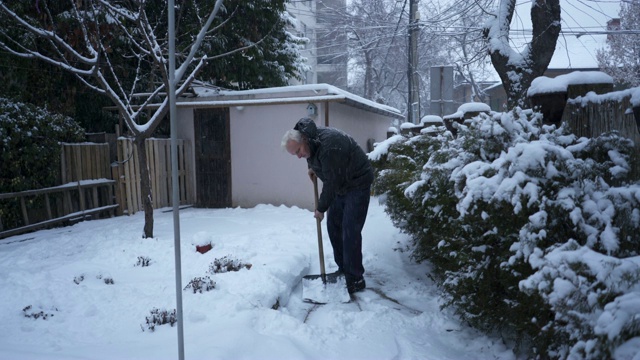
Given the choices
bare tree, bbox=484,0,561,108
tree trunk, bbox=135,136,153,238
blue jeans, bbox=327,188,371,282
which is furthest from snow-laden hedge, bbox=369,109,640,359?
tree trunk, bbox=135,136,153,238

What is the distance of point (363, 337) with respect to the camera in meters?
3.40

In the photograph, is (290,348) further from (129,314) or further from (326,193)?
(326,193)

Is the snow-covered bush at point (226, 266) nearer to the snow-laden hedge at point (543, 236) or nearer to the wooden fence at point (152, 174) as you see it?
the snow-laden hedge at point (543, 236)

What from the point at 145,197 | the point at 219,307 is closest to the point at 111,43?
the point at 145,197

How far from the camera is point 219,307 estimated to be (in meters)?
3.64

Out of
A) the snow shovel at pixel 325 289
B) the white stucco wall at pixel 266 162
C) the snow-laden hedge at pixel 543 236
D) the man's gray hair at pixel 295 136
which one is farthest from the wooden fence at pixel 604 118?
the white stucco wall at pixel 266 162

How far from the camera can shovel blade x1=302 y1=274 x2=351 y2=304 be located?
168 inches

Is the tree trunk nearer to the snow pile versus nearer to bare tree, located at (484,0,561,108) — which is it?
the snow pile

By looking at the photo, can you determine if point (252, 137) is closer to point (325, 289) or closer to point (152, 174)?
point (152, 174)

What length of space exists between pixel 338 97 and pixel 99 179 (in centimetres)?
525

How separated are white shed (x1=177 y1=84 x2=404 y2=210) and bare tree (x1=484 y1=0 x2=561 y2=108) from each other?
10.5 ft

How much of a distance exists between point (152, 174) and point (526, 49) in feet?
25.9

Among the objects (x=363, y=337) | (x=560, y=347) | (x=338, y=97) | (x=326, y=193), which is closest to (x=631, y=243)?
(x=560, y=347)

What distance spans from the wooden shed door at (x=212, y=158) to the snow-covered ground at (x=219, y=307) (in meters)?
4.33
